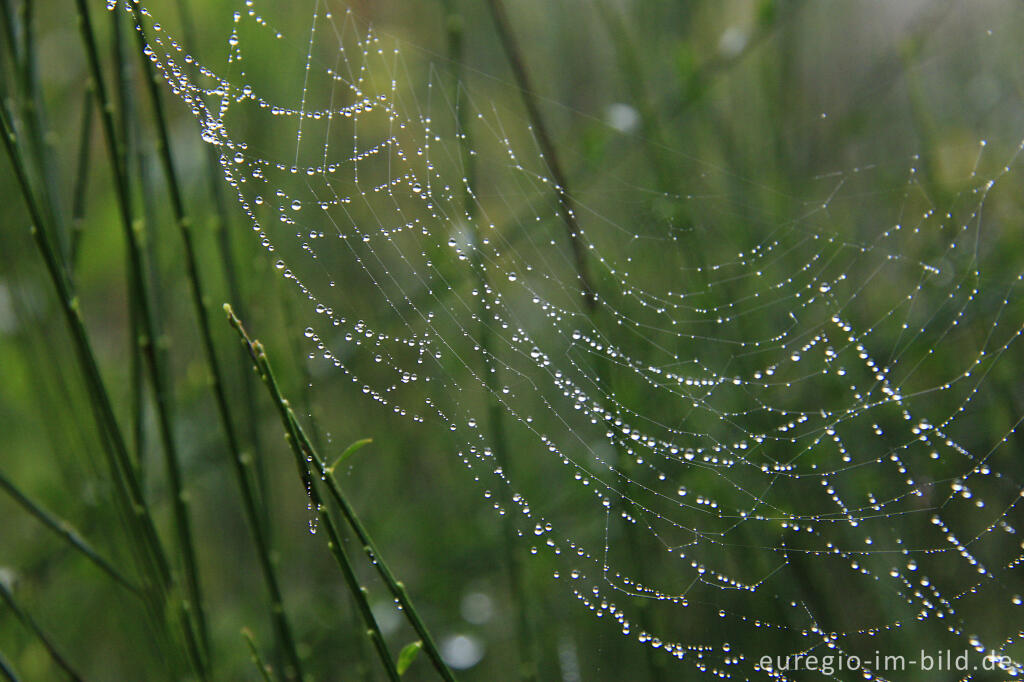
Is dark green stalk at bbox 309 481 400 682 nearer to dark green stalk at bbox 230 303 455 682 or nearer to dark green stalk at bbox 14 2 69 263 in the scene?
dark green stalk at bbox 230 303 455 682

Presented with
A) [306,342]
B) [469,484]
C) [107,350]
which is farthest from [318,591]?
[107,350]

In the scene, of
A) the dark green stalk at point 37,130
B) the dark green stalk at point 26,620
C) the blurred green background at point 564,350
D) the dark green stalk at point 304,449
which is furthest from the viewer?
the blurred green background at point 564,350

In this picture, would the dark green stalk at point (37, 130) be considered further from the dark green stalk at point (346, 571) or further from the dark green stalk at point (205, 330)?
the dark green stalk at point (346, 571)

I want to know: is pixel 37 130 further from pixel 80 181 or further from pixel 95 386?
pixel 95 386

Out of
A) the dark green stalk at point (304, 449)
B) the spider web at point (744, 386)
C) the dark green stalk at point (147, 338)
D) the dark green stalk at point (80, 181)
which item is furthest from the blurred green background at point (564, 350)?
the dark green stalk at point (304, 449)

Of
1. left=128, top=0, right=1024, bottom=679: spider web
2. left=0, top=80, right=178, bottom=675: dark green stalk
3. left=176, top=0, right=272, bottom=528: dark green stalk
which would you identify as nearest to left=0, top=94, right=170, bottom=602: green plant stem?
left=0, top=80, right=178, bottom=675: dark green stalk

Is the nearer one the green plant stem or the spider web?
the green plant stem

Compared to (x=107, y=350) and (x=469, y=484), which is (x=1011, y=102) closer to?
(x=469, y=484)
